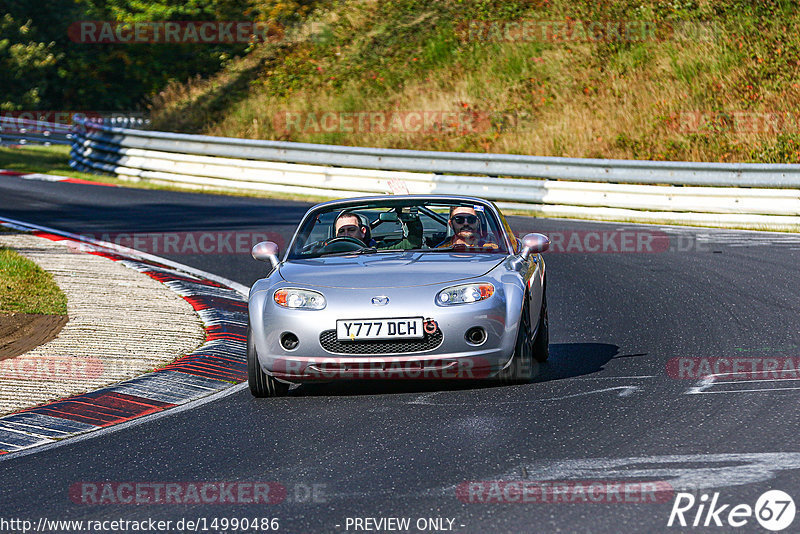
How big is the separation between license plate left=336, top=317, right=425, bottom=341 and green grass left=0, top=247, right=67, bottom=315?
4554 millimetres

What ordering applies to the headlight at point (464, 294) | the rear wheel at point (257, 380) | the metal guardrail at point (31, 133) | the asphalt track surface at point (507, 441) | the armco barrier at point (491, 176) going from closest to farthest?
the asphalt track surface at point (507, 441)
the headlight at point (464, 294)
the rear wheel at point (257, 380)
the armco barrier at point (491, 176)
the metal guardrail at point (31, 133)

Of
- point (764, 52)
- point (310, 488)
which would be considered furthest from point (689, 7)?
point (310, 488)

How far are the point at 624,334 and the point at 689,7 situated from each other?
20.6m

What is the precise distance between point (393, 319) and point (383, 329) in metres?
0.09

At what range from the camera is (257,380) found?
744 centimetres

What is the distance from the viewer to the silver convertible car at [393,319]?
695cm

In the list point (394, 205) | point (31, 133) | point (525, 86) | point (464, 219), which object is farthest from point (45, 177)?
point (464, 219)

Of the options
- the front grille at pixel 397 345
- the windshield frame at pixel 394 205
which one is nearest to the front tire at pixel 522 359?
the front grille at pixel 397 345

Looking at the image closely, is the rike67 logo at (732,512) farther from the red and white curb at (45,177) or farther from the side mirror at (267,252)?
the red and white curb at (45,177)

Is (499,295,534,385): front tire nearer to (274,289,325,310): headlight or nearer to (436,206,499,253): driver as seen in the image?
(436,206,499,253): driver

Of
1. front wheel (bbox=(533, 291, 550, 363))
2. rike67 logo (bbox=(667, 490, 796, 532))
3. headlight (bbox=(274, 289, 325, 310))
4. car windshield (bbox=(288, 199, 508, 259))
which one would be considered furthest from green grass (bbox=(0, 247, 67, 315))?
rike67 logo (bbox=(667, 490, 796, 532))

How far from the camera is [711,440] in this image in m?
5.72

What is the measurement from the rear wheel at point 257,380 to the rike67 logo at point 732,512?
11.1ft

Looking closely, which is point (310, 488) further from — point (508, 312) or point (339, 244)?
point (339, 244)
